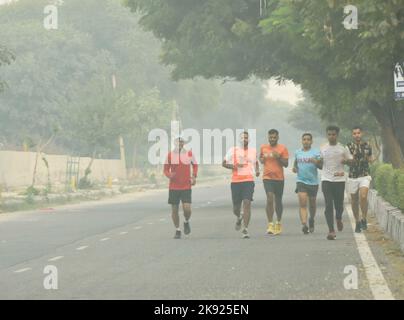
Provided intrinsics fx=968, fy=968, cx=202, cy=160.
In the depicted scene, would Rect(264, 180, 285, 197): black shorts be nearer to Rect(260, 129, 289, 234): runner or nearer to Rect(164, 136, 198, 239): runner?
Rect(260, 129, 289, 234): runner

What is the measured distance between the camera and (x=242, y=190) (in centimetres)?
1838

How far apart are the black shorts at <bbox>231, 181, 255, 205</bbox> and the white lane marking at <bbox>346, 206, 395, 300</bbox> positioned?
7.83ft

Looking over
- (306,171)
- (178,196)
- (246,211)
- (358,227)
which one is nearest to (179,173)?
(178,196)

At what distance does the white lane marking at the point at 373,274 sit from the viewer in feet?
33.4

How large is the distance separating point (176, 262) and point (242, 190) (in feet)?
15.2

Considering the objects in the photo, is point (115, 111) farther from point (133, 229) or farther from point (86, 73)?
point (133, 229)

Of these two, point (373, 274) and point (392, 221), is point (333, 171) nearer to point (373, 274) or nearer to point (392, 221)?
point (392, 221)

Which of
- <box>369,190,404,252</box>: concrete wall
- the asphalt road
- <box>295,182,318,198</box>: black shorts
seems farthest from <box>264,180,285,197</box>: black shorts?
<box>369,190,404,252</box>: concrete wall

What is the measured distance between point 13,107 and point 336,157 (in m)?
59.3

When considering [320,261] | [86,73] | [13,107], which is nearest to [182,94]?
[86,73]

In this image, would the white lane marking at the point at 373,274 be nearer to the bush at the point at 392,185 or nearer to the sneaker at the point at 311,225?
the bush at the point at 392,185

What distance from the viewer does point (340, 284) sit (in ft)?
36.1

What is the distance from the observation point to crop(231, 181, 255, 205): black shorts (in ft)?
60.0

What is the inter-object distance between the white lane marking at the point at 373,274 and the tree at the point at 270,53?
18.4ft
